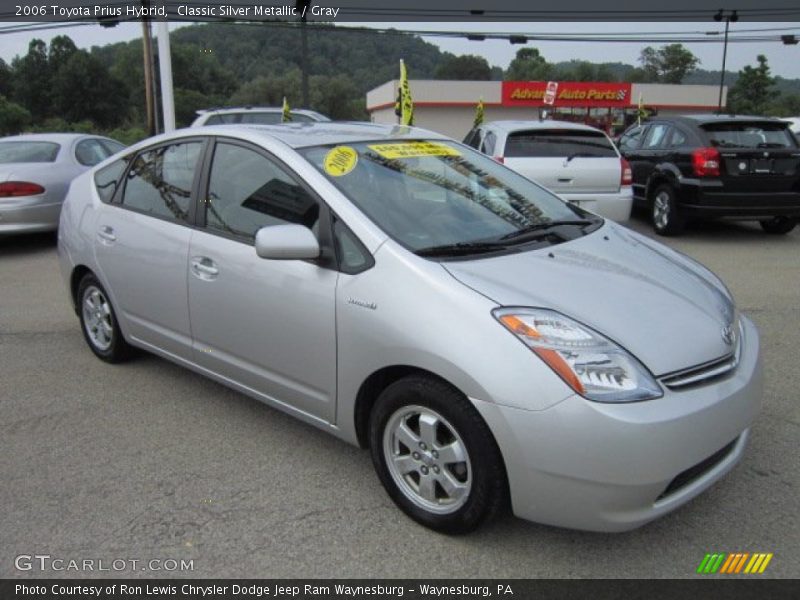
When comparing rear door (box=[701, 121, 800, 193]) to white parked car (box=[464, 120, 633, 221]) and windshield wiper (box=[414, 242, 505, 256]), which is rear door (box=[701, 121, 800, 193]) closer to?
white parked car (box=[464, 120, 633, 221])

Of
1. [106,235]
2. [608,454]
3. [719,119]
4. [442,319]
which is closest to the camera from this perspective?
[608,454]

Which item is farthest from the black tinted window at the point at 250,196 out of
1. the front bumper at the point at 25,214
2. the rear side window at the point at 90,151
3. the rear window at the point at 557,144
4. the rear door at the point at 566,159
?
the rear side window at the point at 90,151

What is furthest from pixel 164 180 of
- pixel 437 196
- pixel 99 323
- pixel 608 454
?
pixel 608 454

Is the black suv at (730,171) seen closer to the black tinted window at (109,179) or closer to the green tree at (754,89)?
the black tinted window at (109,179)

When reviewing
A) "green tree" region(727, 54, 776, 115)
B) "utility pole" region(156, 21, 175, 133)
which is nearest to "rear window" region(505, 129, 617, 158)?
"utility pole" region(156, 21, 175, 133)

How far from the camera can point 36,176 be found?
8648 mm

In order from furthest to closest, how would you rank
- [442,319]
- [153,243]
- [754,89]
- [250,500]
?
[754,89] → [153,243] → [250,500] → [442,319]

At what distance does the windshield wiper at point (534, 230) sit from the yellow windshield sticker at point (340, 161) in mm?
808

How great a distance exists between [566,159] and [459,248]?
5.96 metres

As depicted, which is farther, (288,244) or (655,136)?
(655,136)

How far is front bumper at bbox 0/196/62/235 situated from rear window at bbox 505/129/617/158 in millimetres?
5775

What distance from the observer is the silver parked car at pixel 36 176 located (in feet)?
28.0
